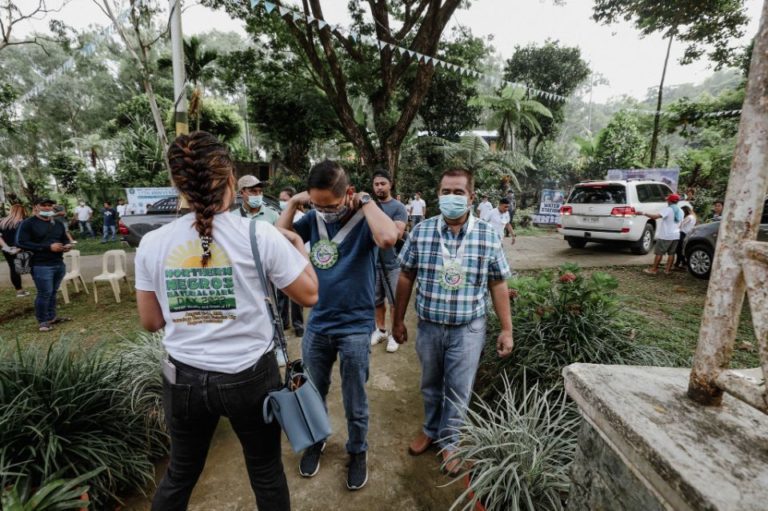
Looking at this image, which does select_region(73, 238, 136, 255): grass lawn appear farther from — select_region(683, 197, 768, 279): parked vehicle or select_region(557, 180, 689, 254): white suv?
select_region(683, 197, 768, 279): parked vehicle

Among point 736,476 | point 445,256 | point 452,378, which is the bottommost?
point 452,378

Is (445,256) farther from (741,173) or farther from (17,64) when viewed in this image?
(17,64)

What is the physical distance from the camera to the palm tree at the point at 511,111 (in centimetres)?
1636

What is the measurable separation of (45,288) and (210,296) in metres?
5.42

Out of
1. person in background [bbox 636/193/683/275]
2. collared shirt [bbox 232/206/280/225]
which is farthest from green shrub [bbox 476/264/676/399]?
person in background [bbox 636/193/683/275]

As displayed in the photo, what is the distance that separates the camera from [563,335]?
300 cm

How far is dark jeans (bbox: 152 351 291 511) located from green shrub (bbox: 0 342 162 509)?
750mm

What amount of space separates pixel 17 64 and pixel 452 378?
43.8 m

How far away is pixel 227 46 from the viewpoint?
163 ft

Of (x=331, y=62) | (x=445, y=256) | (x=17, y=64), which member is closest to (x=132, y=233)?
(x=331, y=62)

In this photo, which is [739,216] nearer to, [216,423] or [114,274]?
[216,423]

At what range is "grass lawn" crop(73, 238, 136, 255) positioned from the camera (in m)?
11.6

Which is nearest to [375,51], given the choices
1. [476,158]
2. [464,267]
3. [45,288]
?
[476,158]

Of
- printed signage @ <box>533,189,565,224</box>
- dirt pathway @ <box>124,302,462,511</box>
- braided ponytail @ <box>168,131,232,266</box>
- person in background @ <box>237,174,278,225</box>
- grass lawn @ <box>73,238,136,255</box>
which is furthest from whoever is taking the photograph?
printed signage @ <box>533,189,565,224</box>
